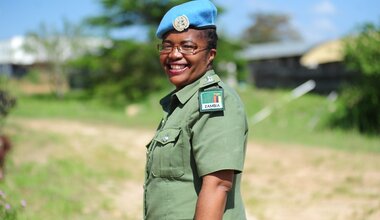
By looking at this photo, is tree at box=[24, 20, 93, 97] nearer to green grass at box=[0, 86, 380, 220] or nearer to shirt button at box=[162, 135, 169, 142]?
green grass at box=[0, 86, 380, 220]

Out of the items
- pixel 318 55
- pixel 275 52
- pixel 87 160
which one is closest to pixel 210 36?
pixel 87 160

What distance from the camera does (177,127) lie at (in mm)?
1518

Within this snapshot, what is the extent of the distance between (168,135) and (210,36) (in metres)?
0.35

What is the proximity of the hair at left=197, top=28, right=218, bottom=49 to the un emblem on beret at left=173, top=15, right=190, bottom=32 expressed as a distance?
7cm

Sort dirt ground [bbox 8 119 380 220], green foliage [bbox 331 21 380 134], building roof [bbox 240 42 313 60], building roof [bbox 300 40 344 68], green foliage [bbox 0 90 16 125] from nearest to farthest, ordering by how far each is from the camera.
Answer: dirt ground [bbox 8 119 380 220] → green foliage [bbox 0 90 16 125] → green foliage [bbox 331 21 380 134] → building roof [bbox 300 40 344 68] → building roof [bbox 240 42 313 60]

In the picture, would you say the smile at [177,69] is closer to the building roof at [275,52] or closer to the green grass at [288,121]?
the green grass at [288,121]

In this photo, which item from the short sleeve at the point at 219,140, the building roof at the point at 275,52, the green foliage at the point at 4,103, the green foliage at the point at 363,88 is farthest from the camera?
the building roof at the point at 275,52

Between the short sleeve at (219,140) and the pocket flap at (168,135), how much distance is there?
0.23ft

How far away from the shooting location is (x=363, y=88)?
11148 mm

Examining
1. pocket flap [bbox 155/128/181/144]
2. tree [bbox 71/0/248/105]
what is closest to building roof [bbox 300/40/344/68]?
tree [bbox 71/0/248/105]

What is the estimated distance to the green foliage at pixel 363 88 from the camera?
1041 centimetres

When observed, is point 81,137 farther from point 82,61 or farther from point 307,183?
point 82,61

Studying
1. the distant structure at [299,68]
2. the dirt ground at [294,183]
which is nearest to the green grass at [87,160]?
the dirt ground at [294,183]

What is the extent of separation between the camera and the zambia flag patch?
4.66ft
